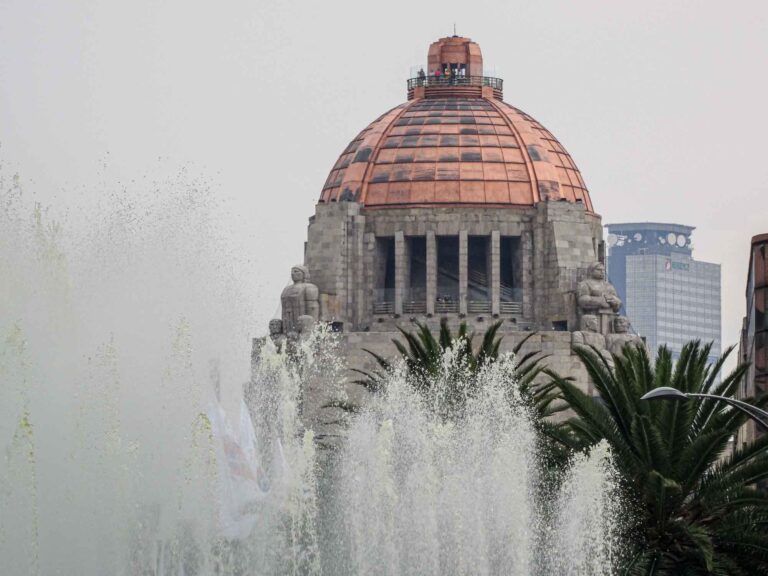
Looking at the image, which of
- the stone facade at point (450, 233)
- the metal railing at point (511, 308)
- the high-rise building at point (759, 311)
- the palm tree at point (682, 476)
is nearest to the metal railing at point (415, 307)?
the stone facade at point (450, 233)

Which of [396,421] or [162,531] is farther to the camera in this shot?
[396,421]

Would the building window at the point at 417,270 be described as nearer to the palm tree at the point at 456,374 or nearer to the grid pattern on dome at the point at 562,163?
the grid pattern on dome at the point at 562,163

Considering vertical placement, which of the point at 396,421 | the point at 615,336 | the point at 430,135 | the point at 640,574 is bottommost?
the point at 640,574

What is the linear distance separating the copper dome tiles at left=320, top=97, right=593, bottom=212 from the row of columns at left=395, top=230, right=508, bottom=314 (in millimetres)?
1512

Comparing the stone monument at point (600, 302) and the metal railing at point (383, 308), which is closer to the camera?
the stone monument at point (600, 302)

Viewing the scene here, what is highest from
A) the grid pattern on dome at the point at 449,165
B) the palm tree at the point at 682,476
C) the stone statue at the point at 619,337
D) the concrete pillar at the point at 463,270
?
the grid pattern on dome at the point at 449,165

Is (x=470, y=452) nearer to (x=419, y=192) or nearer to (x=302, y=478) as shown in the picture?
(x=302, y=478)

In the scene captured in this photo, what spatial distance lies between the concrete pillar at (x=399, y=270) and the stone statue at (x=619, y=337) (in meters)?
9.91

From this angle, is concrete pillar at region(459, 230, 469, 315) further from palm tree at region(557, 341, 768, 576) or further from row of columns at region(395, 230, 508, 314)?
palm tree at region(557, 341, 768, 576)

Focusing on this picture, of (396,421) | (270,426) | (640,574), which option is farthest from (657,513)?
(270,426)

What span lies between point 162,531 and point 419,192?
45.6 meters

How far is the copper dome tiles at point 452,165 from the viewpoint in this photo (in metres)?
117

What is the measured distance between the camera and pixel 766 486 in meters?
77.2

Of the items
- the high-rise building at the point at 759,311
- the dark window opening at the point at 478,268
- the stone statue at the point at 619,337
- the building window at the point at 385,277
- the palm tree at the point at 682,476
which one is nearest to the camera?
the palm tree at the point at 682,476
